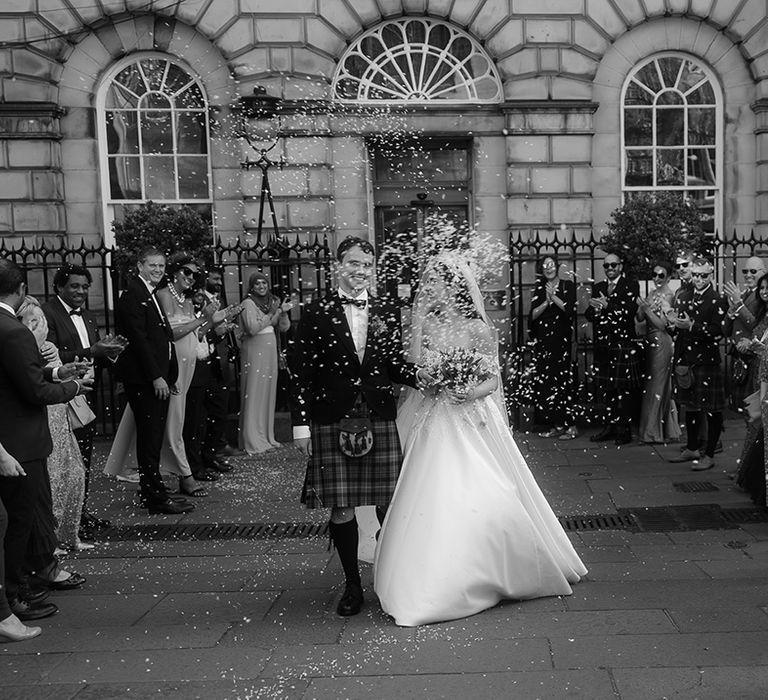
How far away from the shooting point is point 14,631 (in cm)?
496

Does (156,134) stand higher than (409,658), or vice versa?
(156,134)

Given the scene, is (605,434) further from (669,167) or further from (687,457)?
(669,167)

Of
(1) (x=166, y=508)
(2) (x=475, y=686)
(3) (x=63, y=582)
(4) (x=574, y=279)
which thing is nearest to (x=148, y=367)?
(1) (x=166, y=508)

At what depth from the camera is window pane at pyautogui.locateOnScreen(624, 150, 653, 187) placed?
15.5 metres

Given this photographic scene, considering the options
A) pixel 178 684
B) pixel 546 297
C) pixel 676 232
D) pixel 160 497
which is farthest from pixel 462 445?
pixel 676 232

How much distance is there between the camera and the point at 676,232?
13031 millimetres

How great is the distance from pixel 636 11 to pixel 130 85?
8.07 meters

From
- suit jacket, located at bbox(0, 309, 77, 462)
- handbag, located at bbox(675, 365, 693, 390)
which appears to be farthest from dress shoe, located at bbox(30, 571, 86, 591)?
handbag, located at bbox(675, 365, 693, 390)

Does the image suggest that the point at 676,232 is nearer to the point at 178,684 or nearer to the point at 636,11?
the point at 636,11

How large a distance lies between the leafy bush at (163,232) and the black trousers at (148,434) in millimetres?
5581

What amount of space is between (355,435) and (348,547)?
0.62 m

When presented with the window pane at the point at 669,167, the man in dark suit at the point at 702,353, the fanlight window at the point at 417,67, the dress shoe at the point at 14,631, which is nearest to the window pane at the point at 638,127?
the window pane at the point at 669,167

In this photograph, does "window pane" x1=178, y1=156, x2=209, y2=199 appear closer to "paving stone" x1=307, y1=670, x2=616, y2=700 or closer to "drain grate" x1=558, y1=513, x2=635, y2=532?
"drain grate" x1=558, y1=513, x2=635, y2=532

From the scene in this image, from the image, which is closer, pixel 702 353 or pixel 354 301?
pixel 354 301
